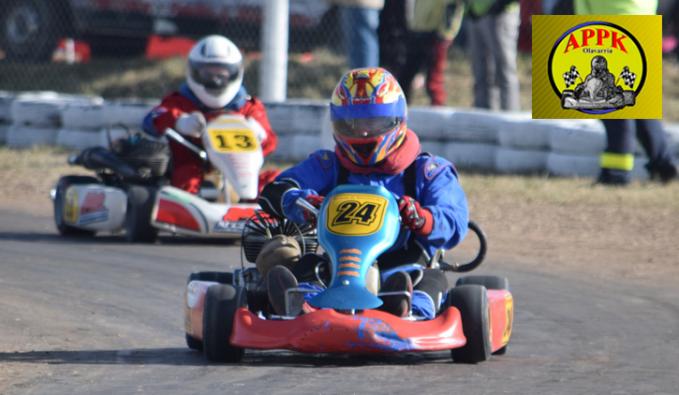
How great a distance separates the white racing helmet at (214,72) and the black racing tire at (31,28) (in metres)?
6.74

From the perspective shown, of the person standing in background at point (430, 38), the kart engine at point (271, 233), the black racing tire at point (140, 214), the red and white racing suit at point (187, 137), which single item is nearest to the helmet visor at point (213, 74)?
the red and white racing suit at point (187, 137)

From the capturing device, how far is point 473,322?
5758 mm

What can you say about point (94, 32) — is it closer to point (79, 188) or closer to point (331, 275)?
point (79, 188)

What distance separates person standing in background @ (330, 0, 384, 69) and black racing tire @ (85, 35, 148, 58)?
14.5 ft

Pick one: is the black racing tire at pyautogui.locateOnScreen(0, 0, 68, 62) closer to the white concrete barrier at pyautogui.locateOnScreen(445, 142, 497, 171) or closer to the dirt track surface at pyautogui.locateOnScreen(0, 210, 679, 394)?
the white concrete barrier at pyautogui.locateOnScreen(445, 142, 497, 171)

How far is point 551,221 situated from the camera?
1066cm

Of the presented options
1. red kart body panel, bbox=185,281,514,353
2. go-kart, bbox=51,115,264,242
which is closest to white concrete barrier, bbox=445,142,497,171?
go-kart, bbox=51,115,264,242

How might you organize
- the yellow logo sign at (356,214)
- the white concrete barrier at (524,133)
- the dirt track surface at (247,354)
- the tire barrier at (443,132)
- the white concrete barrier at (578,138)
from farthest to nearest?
the white concrete barrier at (524,133)
the tire barrier at (443,132)
the white concrete barrier at (578,138)
the yellow logo sign at (356,214)
the dirt track surface at (247,354)

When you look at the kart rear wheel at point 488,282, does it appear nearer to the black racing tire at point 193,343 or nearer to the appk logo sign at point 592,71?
the appk logo sign at point 592,71

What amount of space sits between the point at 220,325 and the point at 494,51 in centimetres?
812

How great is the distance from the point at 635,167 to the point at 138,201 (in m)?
4.29

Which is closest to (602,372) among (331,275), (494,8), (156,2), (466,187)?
(331,275)

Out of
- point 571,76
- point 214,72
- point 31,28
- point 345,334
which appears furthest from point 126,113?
A: point 345,334

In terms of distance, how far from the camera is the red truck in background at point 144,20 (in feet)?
54.0
